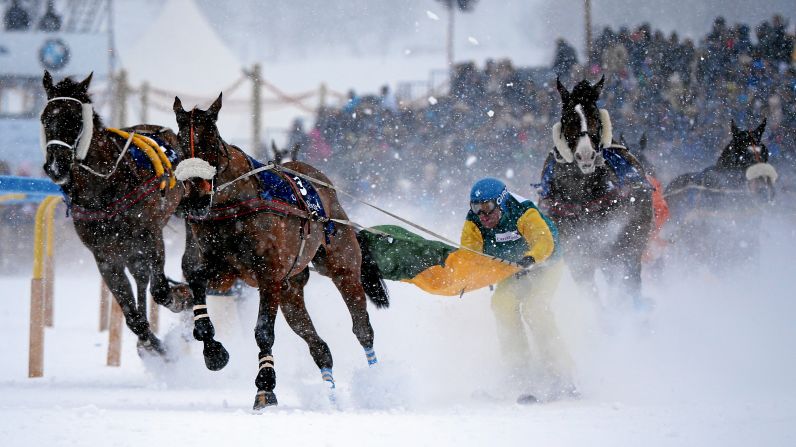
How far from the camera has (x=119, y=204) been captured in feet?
23.6

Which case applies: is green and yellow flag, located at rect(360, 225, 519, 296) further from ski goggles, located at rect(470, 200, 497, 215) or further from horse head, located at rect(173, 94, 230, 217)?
horse head, located at rect(173, 94, 230, 217)

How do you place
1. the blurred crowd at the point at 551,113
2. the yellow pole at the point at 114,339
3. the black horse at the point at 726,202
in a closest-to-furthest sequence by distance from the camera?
the yellow pole at the point at 114,339 < the black horse at the point at 726,202 < the blurred crowd at the point at 551,113

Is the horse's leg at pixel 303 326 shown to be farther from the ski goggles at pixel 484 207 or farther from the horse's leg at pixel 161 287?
the ski goggles at pixel 484 207

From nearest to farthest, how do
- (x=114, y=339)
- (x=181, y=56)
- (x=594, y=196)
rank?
(x=594, y=196) < (x=114, y=339) < (x=181, y=56)

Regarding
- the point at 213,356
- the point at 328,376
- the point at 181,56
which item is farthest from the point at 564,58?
the point at 181,56

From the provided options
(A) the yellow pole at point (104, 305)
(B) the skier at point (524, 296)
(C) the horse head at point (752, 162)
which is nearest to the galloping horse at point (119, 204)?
(B) the skier at point (524, 296)

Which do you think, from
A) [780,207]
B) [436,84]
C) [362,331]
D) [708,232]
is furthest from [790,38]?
[362,331]

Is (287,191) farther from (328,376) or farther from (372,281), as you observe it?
(372,281)

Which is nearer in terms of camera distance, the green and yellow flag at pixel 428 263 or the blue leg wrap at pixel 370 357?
the blue leg wrap at pixel 370 357

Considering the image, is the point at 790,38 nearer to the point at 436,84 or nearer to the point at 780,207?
the point at 780,207

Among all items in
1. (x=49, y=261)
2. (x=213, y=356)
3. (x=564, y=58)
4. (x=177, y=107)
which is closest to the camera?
(x=177, y=107)

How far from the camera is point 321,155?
17375mm

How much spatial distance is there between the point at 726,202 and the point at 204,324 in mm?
7051

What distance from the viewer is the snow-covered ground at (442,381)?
5.10m
